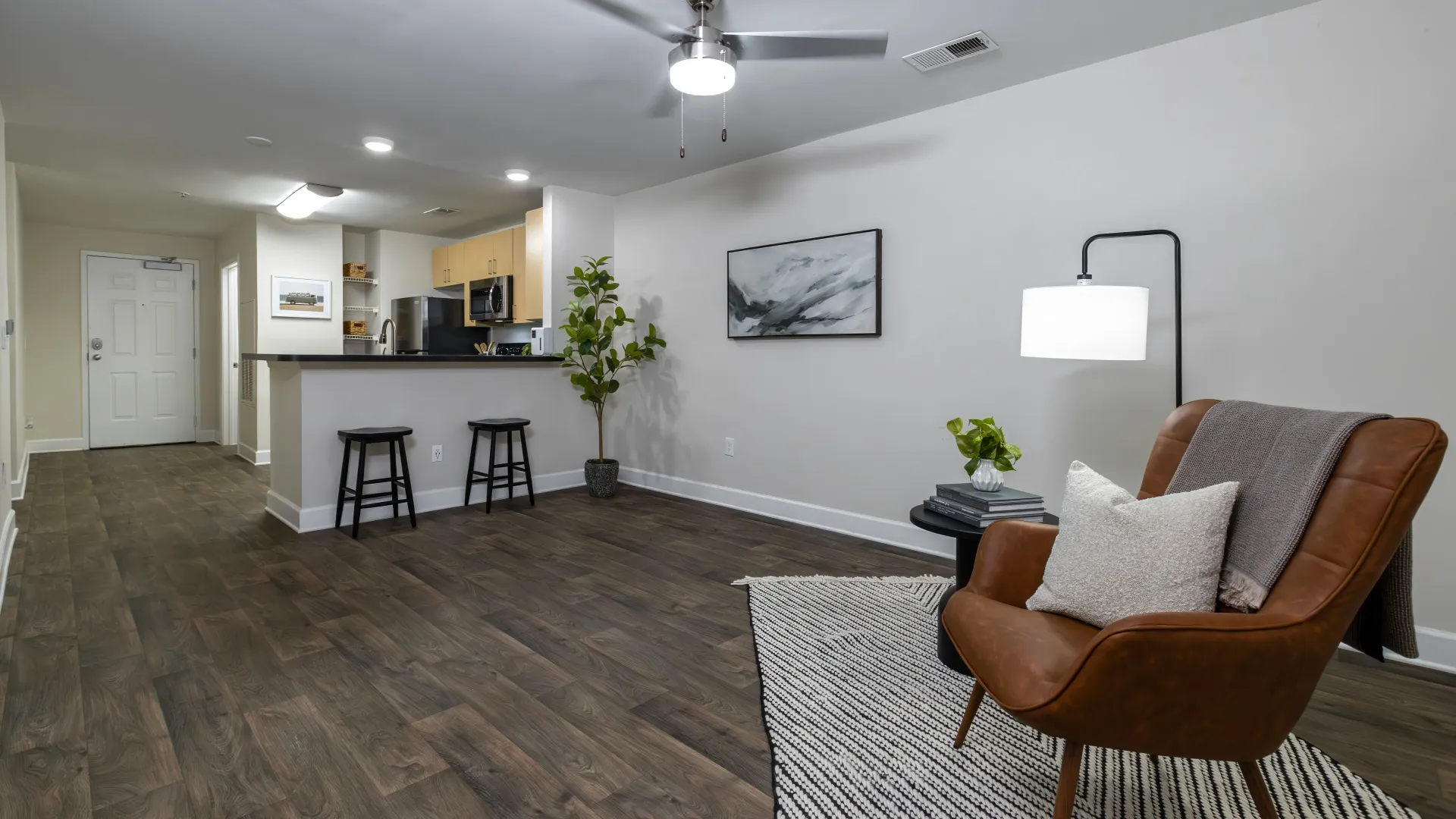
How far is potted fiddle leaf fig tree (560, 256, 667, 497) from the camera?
15.6 feet

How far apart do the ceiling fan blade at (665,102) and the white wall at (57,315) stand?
21.9ft

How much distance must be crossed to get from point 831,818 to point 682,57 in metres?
2.24

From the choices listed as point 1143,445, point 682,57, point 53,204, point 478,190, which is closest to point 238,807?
point 682,57

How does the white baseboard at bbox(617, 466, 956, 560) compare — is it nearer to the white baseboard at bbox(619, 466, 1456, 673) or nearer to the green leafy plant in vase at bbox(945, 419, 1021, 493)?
the white baseboard at bbox(619, 466, 1456, 673)

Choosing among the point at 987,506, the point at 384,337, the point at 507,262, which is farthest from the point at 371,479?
the point at 987,506

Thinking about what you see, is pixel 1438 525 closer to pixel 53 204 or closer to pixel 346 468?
pixel 346 468

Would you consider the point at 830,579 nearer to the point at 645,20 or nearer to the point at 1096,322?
the point at 1096,322

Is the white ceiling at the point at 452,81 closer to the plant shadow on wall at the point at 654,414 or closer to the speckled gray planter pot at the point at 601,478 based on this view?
the plant shadow on wall at the point at 654,414

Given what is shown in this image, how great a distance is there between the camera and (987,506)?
7.22 feet

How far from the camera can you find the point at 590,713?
78.0 inches

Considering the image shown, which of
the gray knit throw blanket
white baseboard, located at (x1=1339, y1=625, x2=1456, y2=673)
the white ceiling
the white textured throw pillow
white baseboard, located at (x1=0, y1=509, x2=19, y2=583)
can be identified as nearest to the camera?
the gray knit throw blanket

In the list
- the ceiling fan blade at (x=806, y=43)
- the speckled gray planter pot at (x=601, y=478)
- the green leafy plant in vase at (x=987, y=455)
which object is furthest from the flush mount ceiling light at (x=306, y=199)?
the green leafy plant in vase at (x=987, y=455)

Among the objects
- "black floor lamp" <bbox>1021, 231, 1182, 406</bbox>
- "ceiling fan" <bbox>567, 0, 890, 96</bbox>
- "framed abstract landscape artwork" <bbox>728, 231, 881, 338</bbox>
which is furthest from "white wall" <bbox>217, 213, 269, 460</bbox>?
"black floor lamp" <bbox>1021, 231, 1182, 406</bbox>

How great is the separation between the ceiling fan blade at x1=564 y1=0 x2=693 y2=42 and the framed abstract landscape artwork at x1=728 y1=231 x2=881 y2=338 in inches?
67.3
